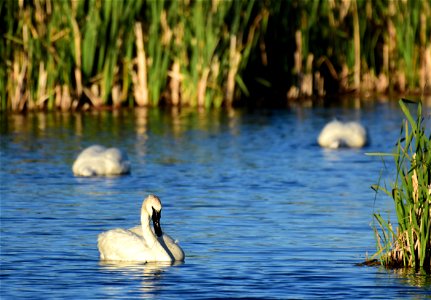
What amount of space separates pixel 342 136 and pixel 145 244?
9.89 metres

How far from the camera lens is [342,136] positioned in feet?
67.2

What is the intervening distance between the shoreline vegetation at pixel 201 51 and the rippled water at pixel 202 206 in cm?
77

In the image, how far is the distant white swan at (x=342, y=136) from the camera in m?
20.4

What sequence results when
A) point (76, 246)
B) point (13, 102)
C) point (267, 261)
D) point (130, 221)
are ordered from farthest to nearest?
point (13, 102)
point (130, 221)
point (76, 246)
point (267, 261)

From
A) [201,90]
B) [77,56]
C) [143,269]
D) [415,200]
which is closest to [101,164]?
[143,269]

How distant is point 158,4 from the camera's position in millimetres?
24797

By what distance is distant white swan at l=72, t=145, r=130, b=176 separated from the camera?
55.3ft

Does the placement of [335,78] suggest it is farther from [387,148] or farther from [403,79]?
[387,148]

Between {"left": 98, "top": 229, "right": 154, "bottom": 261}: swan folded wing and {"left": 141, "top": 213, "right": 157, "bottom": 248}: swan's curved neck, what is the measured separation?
0.05m

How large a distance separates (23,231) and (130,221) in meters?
1.30

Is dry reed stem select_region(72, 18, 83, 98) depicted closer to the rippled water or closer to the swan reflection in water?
the rippled water

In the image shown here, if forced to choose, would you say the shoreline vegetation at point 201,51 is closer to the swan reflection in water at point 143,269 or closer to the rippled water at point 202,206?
the rippled water at point 202,206

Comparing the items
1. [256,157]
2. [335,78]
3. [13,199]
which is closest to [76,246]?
[13,199]

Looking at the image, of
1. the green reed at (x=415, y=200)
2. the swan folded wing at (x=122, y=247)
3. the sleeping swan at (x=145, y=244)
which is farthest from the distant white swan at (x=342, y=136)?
the green reed at (x=415, y=200)
